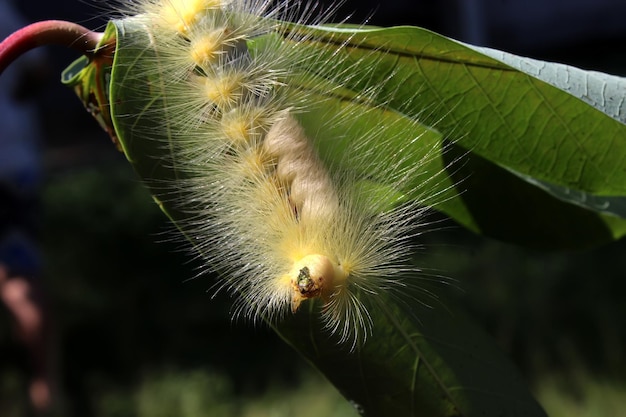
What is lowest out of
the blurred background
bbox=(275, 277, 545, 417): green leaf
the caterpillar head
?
the blurred background

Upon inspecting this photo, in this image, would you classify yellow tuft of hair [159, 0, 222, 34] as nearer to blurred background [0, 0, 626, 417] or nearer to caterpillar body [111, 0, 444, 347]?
caterpillar body [111, 0, 444, 347]

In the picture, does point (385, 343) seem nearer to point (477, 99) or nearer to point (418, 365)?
point (418, 365)

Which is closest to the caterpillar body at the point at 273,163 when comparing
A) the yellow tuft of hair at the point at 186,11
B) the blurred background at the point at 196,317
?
the yellow tuft of hair at the point at 186,11

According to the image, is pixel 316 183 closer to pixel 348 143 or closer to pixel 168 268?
pixel 348 143

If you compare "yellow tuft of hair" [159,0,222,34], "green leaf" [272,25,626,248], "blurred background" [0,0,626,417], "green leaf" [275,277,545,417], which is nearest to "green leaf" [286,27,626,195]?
"green leaf" [272,25,626,248]

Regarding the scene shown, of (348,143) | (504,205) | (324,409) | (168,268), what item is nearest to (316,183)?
(348,143)

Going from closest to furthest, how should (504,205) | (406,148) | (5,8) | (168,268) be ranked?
(406,148) → (504,205) → (5,8) → (168,268)
